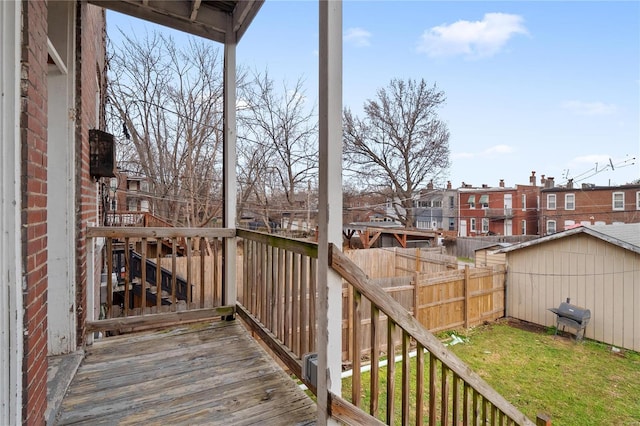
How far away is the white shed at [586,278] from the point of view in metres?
7.05

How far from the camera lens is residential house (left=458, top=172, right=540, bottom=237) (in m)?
14.4

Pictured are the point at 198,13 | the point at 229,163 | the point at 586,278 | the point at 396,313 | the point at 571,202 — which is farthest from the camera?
the point at 571,202

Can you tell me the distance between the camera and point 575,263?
7.92 meters

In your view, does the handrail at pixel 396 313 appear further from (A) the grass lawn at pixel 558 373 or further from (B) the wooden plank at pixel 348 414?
(A) the grass lawn at pixel 558 373

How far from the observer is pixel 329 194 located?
4.94ft

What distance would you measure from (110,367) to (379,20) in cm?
779

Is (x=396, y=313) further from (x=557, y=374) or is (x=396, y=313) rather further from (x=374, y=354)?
(x=557, y=374)

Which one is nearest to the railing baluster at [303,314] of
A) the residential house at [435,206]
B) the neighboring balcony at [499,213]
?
the residential house at [435,206]

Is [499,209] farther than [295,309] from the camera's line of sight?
Yes

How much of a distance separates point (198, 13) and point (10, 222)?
258 cm

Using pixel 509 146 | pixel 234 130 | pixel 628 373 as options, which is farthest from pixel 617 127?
pixel 234 130

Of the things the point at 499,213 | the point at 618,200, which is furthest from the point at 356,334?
the point at 499,213

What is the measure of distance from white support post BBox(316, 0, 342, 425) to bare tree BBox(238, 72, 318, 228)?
5.56 metres

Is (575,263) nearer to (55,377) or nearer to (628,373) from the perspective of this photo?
(628,373)
